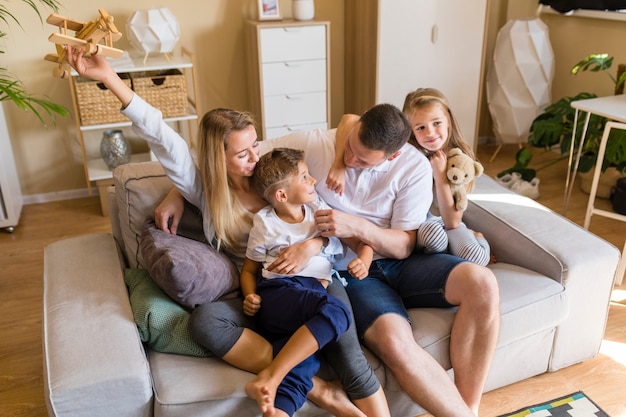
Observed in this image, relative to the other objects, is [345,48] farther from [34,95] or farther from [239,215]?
[239,215]

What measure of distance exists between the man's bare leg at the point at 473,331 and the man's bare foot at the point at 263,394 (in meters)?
0.56

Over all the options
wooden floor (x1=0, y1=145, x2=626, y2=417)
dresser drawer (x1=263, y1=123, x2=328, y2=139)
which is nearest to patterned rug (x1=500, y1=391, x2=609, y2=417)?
wooden floor (x1=0, y1=145, x2=626, y2=417)

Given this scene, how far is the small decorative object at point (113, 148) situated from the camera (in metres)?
3.27

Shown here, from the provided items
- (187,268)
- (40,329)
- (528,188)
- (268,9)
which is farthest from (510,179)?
(40,329)

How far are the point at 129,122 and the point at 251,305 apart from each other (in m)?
1.95

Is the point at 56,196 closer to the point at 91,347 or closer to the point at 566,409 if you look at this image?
the point at 91,347

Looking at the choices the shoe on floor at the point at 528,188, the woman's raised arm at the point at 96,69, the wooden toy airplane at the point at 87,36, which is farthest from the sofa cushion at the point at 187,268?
the shoe on floor at the point at 528,188

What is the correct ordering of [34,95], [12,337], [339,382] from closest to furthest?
1. [339,382]
2. [12,337]
3. [34,95]

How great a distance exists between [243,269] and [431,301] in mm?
567

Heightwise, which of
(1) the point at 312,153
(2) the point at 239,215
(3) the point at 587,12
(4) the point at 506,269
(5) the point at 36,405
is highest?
(3) the point at 587,12

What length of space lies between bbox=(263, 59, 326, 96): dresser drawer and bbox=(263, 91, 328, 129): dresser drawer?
4 cm

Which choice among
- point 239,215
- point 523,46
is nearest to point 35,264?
point 239,215

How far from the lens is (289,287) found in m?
1.62

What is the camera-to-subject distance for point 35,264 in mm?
2801
